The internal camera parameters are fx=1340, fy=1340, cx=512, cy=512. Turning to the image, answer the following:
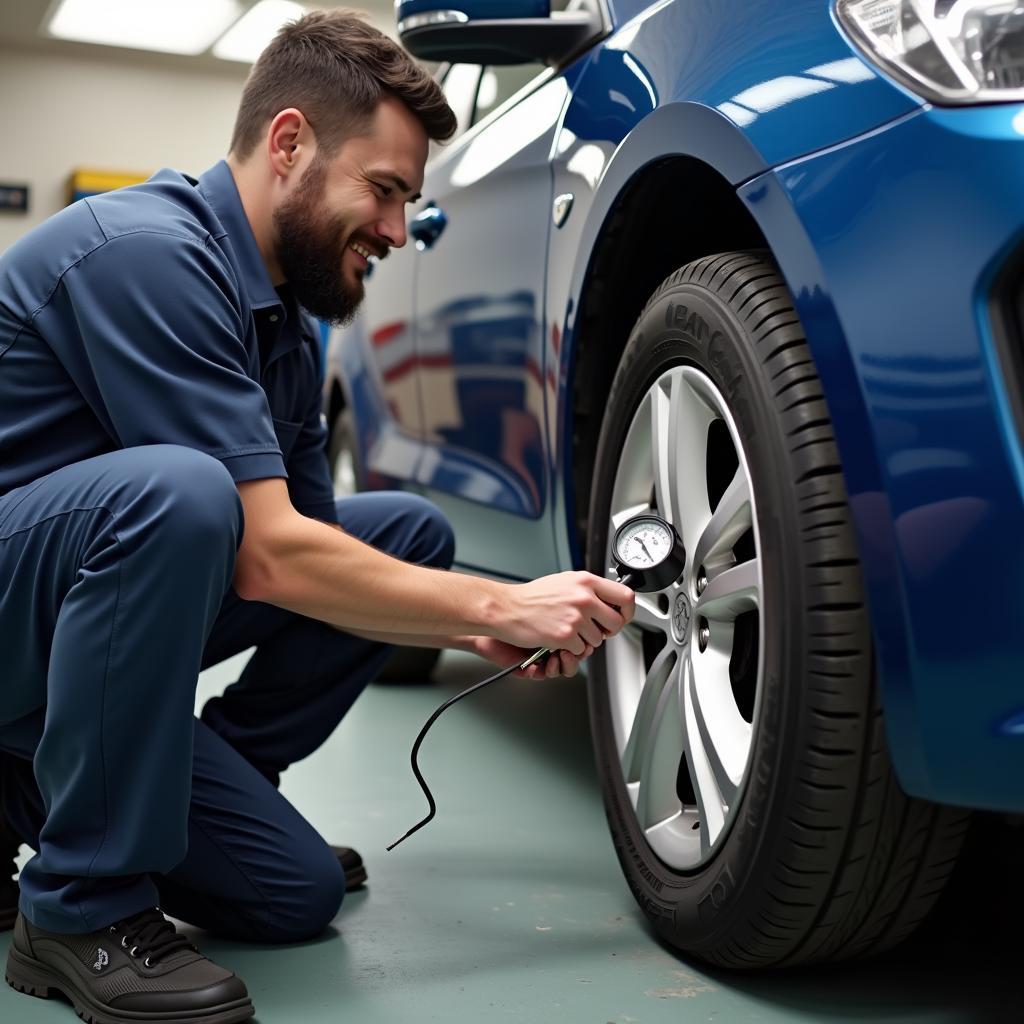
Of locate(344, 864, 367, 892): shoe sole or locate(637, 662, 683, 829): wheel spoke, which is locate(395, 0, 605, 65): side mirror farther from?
locate(344, 864, 367, 892): shoe sole

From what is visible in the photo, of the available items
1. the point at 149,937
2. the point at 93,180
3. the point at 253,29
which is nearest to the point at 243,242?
the point at 149,937

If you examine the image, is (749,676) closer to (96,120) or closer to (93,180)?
(93,180)

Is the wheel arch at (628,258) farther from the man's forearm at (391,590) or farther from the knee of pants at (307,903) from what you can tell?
the knee of pants at (307,903)

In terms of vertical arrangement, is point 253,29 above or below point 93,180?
above

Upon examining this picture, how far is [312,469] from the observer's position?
5.95ft

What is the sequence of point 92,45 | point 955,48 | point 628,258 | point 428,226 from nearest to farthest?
1. point 955,48
2. point 628,258
3. point 428,226
4. point 92,45

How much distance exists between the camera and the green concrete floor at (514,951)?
4.15 feet

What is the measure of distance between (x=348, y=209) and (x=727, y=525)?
606 mm

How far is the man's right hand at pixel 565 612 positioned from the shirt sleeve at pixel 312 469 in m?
0.52

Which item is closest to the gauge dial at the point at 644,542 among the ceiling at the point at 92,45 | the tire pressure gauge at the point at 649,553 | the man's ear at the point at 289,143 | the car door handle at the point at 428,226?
the tire pressure gauge at the point at 649,553

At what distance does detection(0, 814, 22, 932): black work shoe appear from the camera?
1514 millimetres

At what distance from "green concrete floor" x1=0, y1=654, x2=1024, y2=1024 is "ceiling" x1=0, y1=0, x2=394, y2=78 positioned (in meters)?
8.67

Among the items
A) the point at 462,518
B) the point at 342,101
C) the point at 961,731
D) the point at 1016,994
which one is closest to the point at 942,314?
the point at 961,731

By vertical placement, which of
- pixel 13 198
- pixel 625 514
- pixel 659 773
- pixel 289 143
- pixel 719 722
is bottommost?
pixel 13 198
